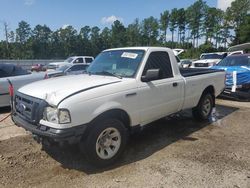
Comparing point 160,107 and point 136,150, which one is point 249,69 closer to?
point 160,107

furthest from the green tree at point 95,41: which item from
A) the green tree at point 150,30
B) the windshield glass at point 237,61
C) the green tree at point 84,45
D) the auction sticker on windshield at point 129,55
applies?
the auction sticker on windshield at point 129,55

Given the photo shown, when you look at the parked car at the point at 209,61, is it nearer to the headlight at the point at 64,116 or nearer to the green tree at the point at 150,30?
the headlight at the point at 64,116

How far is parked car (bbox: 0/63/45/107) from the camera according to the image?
775cm

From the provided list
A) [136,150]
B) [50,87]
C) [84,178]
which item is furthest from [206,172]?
[50,87]

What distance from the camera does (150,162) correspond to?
14.3ft

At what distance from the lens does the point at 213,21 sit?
2783 inches

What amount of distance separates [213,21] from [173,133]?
71700mm

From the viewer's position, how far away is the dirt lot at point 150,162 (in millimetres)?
3779

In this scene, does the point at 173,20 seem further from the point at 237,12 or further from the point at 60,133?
the point at 60,133

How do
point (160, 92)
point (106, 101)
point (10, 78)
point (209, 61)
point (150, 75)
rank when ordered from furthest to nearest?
point (209, 61)
point (10, 78)
point (160, 92)
point (150, 75)
point (106, 101)

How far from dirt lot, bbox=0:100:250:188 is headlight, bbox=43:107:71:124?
2.96 feet

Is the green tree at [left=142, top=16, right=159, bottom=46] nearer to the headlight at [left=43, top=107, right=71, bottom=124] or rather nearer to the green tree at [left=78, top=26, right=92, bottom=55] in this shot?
the green tree at [left=78, top=26, right=92, bottom=55]

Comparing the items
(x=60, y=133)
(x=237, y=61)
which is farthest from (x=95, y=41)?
(x=60, y=133)

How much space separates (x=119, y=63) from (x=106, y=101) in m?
1.25
